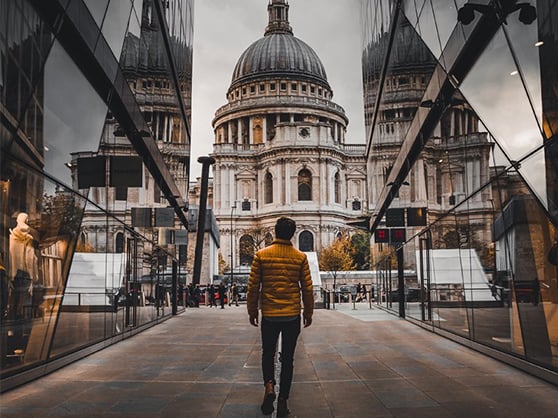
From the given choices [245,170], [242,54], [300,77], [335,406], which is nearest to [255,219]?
[245,170]

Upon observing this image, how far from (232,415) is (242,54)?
124 metres

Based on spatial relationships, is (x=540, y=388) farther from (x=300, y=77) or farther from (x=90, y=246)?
(x=300, y=77)

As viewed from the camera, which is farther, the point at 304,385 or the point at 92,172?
the point at 92,172

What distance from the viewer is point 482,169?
10.1 m

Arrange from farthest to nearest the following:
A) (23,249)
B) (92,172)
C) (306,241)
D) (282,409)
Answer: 1. (306,241)
2. (92,172)
3. (23,249)
4. (282,409)

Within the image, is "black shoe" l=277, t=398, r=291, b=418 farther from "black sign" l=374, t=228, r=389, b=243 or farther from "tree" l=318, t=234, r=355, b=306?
"tree" l=318, t=234, r=355, b=306

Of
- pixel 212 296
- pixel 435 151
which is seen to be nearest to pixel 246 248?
pixel 212 296

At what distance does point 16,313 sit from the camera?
6.89 m

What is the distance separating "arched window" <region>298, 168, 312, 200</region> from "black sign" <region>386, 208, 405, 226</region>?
244 feet

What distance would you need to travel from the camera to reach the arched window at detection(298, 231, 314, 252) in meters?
94.9

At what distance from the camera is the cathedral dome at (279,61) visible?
118000 mm

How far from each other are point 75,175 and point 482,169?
601 cm

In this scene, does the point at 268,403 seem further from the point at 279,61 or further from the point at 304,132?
the point at 279,61

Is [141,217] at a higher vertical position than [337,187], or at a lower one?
lower
